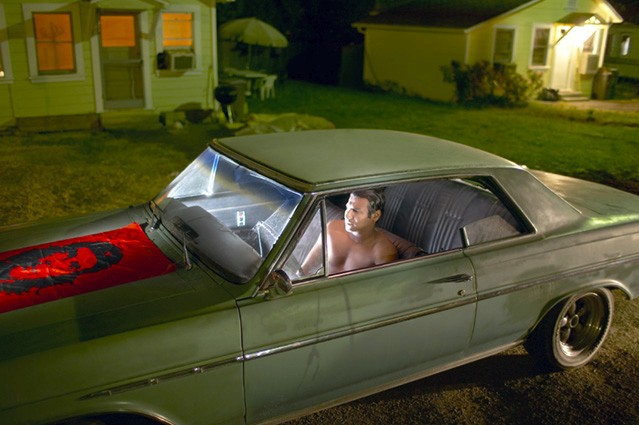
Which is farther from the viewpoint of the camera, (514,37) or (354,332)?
(514,37)

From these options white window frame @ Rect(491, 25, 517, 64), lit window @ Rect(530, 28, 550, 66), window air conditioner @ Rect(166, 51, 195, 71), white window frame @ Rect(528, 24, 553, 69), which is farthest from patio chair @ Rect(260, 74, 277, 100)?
lit window @ Rect(530, 28, 550, 66)

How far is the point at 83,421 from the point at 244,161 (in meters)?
1.60

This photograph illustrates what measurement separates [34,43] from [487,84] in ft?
43.9

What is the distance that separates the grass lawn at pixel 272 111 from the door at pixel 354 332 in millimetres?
5133

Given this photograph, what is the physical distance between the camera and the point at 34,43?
11.7 m

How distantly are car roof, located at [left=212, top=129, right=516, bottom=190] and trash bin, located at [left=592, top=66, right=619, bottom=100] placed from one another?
809 inches

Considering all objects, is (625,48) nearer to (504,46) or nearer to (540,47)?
(540,47)

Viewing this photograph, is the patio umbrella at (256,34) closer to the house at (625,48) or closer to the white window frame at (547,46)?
the white window frame at (547,46)

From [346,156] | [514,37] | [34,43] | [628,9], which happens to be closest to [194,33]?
[34,43]

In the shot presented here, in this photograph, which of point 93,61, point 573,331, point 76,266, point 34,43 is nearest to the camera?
point 76,266

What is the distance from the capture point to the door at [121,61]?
12875 millimetres

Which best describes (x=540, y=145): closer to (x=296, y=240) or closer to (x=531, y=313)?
(x=531, y=313)

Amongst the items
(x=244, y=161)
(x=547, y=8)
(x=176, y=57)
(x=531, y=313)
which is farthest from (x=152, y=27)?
(x=547, y=8)

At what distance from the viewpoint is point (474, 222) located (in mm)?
3689
